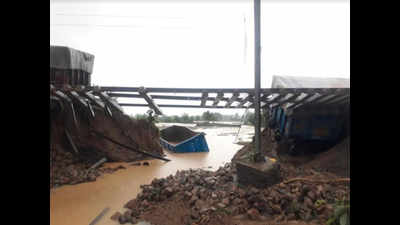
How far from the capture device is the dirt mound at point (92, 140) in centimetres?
700

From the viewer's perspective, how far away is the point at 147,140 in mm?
9422

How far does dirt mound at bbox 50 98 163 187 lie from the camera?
7000 millimetres

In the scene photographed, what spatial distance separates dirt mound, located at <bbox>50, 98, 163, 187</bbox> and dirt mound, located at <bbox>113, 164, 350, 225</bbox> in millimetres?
3242

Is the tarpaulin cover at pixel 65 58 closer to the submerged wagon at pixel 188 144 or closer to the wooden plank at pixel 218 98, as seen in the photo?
the wooden plank at pixel 218 98

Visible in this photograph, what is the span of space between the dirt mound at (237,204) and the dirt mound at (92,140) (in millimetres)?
3242

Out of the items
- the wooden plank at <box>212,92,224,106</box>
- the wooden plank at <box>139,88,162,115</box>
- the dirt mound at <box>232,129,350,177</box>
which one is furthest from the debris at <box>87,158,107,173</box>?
the dirt mound at <box>232,129,350,177</box>

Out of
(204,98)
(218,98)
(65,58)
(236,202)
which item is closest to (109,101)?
(65,58)

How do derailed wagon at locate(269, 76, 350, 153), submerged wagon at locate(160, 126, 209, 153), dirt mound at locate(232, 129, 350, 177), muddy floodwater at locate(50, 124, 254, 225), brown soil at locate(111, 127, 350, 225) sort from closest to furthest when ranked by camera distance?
brown soil at locate(111, 127, 350, 225) < muddy floodwater at locate(50, 124, 254, 225) < dirt mound at locate(232, 129, 350, 177) < derailed wagon at locate(269, 76, 350, 153) < submerged wagon at locate(160, 126, 209, 153)

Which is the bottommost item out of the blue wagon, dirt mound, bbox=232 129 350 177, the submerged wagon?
the submerged wagon

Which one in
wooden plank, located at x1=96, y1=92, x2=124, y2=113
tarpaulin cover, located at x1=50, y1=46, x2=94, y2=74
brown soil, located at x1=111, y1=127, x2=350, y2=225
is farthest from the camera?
tarpaulin cover, located at x1=50, y1=46, x2=94, y2=74

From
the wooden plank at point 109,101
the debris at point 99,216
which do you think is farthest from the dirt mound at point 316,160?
the wooden plank at point 109,101

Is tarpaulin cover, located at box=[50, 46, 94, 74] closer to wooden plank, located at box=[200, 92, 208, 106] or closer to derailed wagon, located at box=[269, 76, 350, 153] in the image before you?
wooden plank, located at box=[200, 92, 208, 106]
